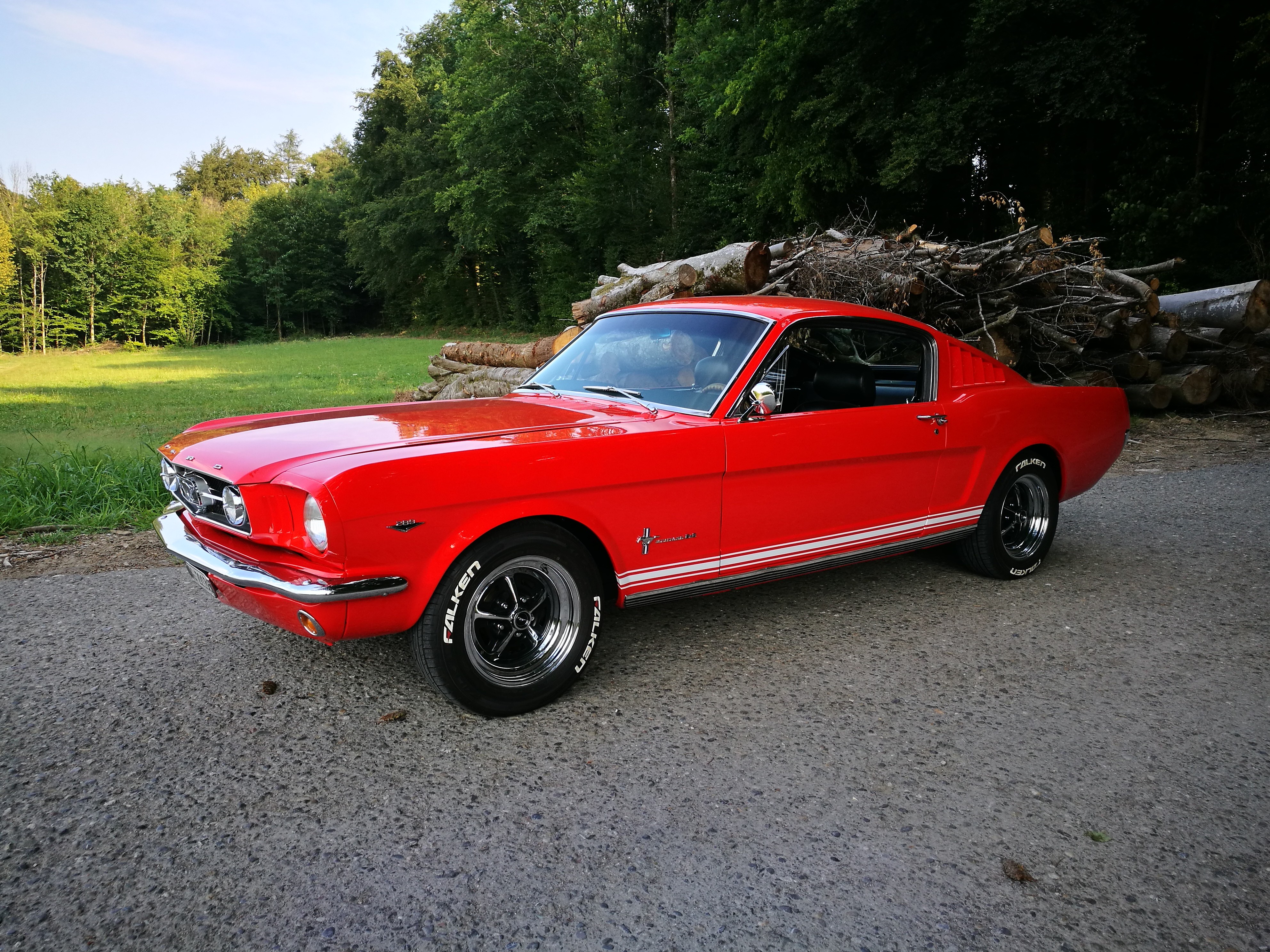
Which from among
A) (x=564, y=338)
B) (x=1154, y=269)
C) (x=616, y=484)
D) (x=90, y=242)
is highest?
(x=90, y=242)

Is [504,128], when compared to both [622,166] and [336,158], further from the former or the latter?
[336,158]

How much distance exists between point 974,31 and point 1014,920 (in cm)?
1798

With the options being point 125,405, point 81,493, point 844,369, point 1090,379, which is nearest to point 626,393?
point 844,369

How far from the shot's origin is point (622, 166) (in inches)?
1246

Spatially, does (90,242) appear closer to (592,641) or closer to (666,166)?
(666,166)

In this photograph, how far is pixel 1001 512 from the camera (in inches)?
183

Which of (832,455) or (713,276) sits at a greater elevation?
(713,276)

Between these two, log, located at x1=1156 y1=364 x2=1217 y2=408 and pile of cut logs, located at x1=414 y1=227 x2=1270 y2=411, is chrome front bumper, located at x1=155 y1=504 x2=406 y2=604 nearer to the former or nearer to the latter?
pile of cut logs, located at x1=414 y1=227 x2=1270 y2=411

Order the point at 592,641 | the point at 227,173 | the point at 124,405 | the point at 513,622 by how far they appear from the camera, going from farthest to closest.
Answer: the point at 227,173 < the point at 124,405 < the point at 592,641 < the point at 513,622

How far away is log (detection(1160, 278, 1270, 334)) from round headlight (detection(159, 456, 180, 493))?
11864 millimetres

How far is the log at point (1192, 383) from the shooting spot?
1020cm

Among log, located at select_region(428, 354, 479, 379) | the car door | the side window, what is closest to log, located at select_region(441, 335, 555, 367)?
log, located at select_region(428, 354, 479, 379)

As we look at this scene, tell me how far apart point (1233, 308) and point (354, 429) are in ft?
37.4

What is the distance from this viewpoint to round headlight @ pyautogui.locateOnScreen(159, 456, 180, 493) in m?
3.46
